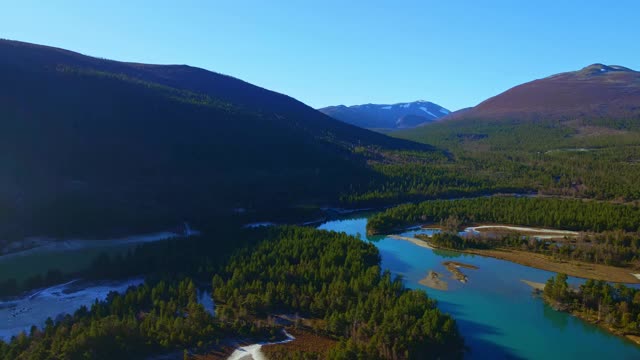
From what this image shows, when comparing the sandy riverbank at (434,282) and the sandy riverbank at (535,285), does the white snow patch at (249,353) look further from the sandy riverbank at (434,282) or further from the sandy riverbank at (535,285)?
the sandy riverbank at (535,285)

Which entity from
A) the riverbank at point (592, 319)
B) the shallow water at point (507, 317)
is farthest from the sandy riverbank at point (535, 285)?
the riverbank at point (592, 319)

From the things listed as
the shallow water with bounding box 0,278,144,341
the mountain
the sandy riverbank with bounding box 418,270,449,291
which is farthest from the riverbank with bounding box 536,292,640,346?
the mountain

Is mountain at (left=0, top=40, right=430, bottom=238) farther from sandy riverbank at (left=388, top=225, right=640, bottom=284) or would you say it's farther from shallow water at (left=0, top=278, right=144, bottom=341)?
sandy riverbank at (left=388, top=225, right=640, bottom=284)

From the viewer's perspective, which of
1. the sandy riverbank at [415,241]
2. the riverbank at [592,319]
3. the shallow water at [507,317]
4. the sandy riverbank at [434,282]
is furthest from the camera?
the sandy riverbank at [415,241]

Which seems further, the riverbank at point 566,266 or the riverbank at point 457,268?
the riverbank at point 566,266

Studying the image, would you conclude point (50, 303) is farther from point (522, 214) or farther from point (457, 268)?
point (522, 214)

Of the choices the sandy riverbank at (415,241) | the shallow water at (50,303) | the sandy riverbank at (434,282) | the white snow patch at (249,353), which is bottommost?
the shallow water at (50,303)
